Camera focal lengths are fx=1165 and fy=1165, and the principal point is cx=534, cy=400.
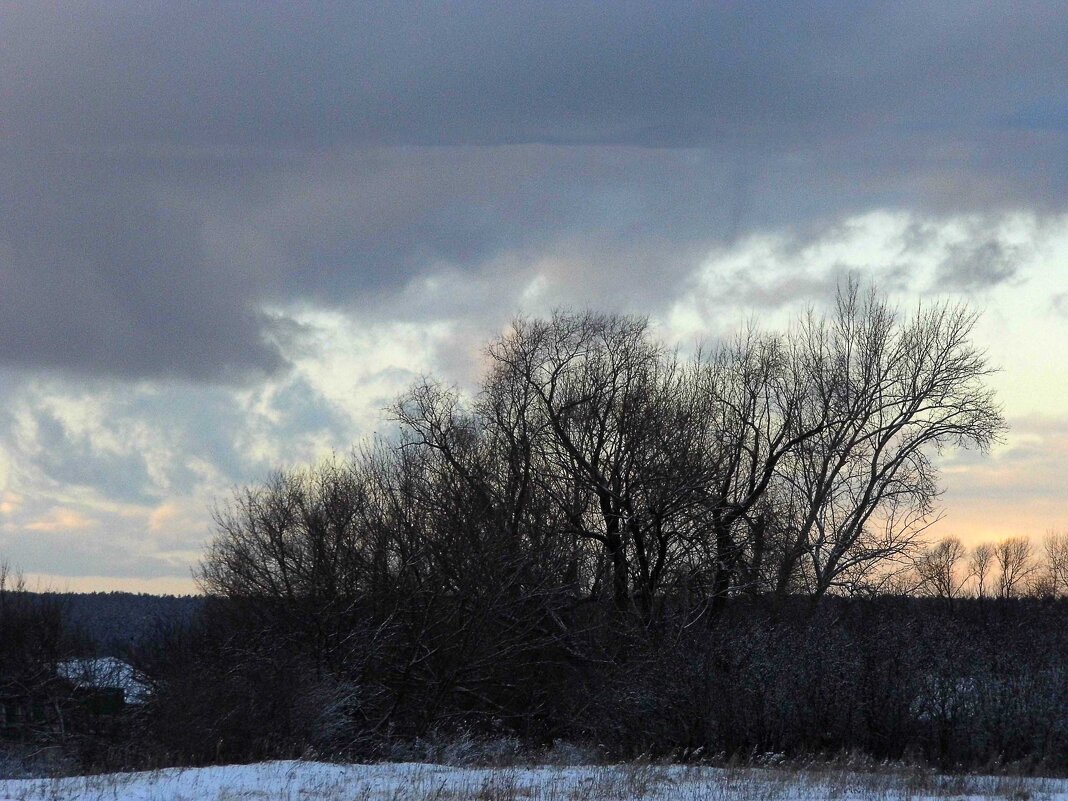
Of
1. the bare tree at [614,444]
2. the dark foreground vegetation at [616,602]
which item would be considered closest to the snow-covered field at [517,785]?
the dark foreground vegetation at [616,602]

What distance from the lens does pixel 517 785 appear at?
15109 millimetres

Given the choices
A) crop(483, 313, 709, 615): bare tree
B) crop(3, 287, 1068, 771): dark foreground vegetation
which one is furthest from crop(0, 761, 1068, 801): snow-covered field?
crop(483, 313, 709, 615): bare tree

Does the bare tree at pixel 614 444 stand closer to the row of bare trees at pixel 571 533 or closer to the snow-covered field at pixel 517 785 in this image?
the row of bare trees at pixel 571 533

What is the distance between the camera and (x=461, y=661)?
2983cm

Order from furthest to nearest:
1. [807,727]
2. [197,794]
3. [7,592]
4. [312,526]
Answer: [7,592], [312,526], [807,727], [197,794]

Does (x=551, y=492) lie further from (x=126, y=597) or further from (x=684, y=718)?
(x=126, y=597)

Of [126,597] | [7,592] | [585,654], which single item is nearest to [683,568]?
[585,654]

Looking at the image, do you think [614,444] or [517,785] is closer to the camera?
→ [517,785]

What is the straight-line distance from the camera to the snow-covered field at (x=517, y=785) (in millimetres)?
13805

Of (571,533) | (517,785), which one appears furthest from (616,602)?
(517,785)

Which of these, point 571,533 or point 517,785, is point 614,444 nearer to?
point 571,533

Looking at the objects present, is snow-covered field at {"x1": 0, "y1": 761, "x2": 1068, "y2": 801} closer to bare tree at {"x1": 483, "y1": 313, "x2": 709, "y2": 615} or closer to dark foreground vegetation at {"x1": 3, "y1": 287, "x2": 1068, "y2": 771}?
dark foreground vegetation at {"x1": 3, "y1": 287, "x2": 1068, "y2": 771}

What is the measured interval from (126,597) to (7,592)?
3366 inches

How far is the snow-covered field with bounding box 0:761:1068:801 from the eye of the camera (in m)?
13.8
